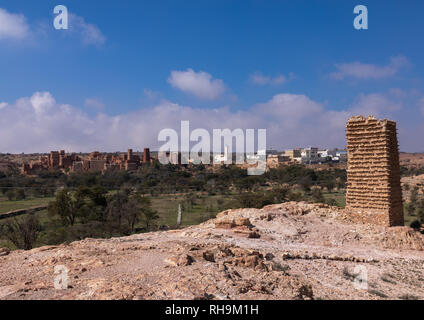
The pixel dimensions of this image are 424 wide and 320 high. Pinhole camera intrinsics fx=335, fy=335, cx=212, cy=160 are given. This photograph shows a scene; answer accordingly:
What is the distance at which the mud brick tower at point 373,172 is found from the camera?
30.0 feet

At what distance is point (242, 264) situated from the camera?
5.21m

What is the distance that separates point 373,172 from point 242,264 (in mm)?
5925

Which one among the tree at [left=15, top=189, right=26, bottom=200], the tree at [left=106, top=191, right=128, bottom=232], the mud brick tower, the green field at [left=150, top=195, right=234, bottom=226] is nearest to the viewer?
the mud brick tower

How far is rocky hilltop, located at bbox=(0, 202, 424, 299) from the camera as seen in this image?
4.11 metres

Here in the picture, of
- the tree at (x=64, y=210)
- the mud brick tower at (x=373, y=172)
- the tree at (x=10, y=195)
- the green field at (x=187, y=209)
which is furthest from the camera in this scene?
the tree at (x=10, y=195)

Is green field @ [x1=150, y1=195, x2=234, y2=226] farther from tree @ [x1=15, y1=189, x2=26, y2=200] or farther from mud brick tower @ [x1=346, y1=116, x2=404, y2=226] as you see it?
tree @ [x1=15, y1=189, x2=26, y2=200]

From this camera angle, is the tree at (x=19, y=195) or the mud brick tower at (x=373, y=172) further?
the tree at (x=19, y=195)

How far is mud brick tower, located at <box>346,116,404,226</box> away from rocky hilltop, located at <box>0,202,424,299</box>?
443 millimetres

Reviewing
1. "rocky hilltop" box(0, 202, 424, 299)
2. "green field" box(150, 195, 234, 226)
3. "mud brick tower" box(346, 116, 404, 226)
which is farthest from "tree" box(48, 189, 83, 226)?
"mud brick tower" box(346, 116, 404, 226)

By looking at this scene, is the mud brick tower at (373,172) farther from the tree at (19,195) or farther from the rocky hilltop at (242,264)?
the tree at (19,195)

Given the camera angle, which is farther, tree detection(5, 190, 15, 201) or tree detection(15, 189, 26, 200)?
tree detection(15, 189, 26, 200)

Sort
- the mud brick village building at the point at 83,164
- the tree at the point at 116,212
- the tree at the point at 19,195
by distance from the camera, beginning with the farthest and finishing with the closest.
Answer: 1. the mud brick village building at the point at 83,164
2. the tree at the point at 19,195
3. the tree at the point at 116,212

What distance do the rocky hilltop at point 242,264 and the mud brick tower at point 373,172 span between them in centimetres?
44

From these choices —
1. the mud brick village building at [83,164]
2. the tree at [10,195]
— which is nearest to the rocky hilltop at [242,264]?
the tree at [10,195]
